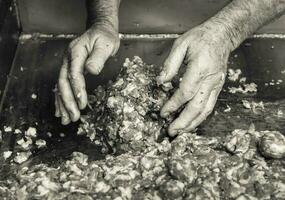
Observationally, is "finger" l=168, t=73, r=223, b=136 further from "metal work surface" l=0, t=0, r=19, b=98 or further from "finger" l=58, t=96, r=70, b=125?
"metal work surface" l=0, t=0, r=19, b=98

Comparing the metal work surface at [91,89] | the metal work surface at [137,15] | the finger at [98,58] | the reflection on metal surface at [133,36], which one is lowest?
the metal work surface at [91,89]

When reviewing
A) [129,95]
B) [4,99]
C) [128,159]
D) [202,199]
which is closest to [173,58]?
[129,95]

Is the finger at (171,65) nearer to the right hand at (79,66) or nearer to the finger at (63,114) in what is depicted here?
the right hand at (79,66)

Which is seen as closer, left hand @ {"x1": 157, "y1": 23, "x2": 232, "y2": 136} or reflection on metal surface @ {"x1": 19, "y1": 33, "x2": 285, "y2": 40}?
left hand @ {"x1": 157, "y1": 23, "x2": 232, "y2": 136}

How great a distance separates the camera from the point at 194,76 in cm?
188

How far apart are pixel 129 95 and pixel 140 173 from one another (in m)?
0.41

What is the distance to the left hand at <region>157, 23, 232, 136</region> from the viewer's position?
6.21 feet

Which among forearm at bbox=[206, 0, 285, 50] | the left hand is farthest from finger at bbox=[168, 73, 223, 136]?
forearm at bbox=[206, 0, 285, 50]

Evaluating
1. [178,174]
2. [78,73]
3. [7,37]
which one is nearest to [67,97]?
[78,73]

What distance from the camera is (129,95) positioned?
2.00 m

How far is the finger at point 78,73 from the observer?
191 centimetres

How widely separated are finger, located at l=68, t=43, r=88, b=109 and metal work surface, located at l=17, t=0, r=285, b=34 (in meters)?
0.66

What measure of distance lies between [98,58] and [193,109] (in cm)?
40

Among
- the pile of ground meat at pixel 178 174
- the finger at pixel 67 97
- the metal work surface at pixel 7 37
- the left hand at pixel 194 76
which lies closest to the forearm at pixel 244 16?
the left hand at pixel 194 76
